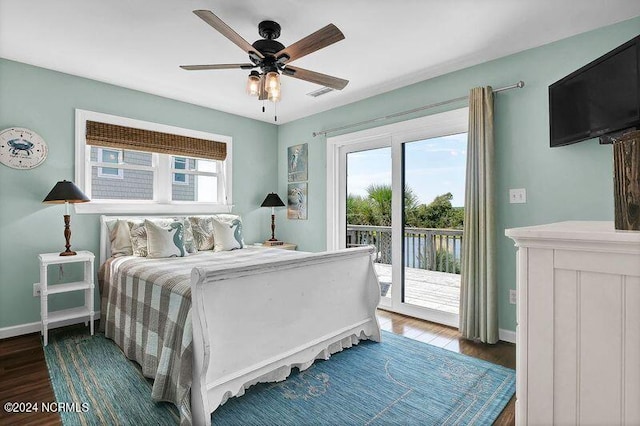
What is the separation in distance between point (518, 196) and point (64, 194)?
4.01 m

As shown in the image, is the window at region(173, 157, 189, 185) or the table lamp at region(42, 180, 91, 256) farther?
the window at region(173, 157, 189, 185)

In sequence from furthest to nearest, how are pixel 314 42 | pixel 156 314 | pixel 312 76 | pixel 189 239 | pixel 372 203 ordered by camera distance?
1. pixel 372 203
2. pixel 189 239
3. pixel 312 76
4. pixel 156 314
5. pixel 314 42

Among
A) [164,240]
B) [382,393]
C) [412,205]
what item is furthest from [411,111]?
[164,240]

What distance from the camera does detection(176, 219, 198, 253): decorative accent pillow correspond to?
3498 mm

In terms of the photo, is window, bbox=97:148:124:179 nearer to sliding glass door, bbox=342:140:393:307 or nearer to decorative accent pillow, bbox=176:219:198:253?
decorative accent pillow, bbox=176:219:198:253

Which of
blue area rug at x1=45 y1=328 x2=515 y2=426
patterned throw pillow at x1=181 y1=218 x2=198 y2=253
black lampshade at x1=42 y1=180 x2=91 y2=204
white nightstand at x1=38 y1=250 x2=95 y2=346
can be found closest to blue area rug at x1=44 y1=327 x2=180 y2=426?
blue area rug at x1=45 y1=328 x2=515 y2=426

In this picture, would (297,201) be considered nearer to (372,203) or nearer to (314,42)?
(372,203)

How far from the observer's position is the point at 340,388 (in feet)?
6.85

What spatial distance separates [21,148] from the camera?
2986 millimetres

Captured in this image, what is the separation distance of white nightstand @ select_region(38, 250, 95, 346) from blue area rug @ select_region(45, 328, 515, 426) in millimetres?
307

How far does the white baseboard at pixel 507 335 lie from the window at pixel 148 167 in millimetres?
3509

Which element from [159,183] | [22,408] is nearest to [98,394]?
[22,408]

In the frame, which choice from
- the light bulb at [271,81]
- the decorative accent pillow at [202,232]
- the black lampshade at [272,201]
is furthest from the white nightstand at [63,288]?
the light bulb at [271,81]

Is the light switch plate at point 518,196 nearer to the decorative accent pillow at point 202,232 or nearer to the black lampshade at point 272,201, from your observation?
the black lampshade at point 272,201
